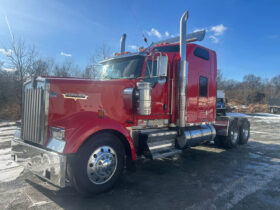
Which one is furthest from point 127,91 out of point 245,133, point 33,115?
Answer: point 245,133

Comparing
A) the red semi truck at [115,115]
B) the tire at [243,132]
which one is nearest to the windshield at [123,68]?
the red semi truck at [115,115]

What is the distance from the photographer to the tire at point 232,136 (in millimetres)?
7730

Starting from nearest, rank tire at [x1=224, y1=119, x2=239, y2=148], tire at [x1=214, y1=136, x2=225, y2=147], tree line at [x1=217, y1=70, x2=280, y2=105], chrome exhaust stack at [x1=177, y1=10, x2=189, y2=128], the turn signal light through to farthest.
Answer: the turn signal light
chrome exhaust stack at [x1=177, y1=10, x2=189, y2=128]
tire at [x1=224, y1=119, x2=239, y2=148]
tire at [x1=214, y1=136, x2=225, y2=147]
tree line at [x1=217, y1=70, x2=280, y2=105]

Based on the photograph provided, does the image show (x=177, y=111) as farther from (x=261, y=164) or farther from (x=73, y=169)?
(x=73, y=169)

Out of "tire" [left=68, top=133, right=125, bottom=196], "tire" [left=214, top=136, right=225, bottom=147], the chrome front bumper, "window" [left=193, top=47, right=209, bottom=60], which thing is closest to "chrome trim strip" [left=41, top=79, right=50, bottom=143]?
the chrome front bumper

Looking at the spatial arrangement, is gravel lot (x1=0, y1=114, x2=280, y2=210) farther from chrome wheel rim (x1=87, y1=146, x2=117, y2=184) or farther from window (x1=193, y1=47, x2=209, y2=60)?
window (x1=193, y1=47, x2=209, y2=60)

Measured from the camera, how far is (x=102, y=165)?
3.60 meters

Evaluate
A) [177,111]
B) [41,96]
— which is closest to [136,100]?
[177,111]

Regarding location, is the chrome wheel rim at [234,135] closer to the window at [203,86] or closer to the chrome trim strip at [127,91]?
the window at [203,86]

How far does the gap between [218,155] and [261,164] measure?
131cm

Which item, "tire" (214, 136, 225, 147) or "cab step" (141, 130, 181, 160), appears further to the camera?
"tire" (214, 136, 225, 147)

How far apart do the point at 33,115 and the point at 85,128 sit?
1148 millimetres

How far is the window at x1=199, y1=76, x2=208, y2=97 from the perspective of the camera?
21.1 feet

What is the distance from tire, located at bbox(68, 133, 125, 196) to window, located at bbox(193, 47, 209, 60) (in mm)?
3815
